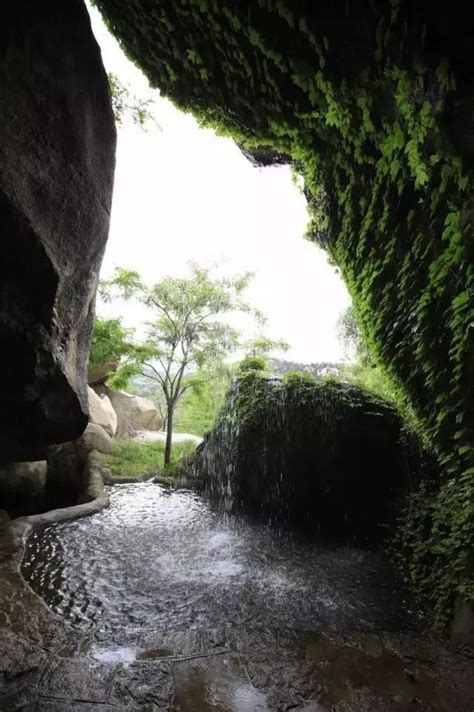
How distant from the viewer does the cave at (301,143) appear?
348cm

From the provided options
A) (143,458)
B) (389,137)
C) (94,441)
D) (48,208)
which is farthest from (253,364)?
(48,208)

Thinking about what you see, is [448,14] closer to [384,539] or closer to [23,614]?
[23,614]

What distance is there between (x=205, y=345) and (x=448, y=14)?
10.5 metres

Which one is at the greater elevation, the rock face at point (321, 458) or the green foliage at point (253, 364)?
the green foliage at point (253, 364)

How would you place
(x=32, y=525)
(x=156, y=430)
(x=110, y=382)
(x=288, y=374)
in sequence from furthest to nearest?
(x=156, y=430)
(x=110, y=382)
(x=288, y=374)
(x=32, y=525)

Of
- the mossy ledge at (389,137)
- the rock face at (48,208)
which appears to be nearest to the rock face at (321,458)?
the mossy ledge at (389,137)

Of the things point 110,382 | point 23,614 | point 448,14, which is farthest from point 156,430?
point 448,14

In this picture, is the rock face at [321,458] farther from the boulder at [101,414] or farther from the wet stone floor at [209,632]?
the boulder at [101,414]

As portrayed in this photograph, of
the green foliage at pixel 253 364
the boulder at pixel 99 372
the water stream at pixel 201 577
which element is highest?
the boulder at pixel 99 372

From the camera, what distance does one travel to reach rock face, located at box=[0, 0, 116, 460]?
345 cm

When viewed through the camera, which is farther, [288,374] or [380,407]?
[288,374]

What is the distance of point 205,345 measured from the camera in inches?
506

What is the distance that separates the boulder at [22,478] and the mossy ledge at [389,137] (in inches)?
336

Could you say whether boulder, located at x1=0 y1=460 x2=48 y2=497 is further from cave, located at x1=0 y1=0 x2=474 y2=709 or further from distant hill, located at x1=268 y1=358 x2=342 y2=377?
distant hill, located at x1=268 y1=358 x2=342 y2=377
